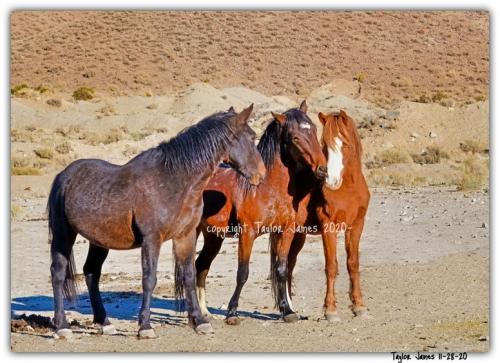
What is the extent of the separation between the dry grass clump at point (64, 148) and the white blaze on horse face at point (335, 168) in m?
21.5

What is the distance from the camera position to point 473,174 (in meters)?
23.4

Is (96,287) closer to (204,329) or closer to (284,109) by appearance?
(204,329)

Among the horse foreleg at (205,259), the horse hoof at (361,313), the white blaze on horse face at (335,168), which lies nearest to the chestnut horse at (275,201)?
the white blaze on horse face at (335,168)

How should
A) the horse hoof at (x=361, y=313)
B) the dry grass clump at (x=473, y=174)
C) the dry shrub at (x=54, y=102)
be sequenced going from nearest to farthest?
the horse hoof at (x=361, y=313) < the dry grass clump at (x=473, y=174) < the dry shrub at (x=54, y=102)

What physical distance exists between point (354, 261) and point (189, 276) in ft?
5.60

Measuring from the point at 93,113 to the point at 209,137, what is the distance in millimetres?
30262

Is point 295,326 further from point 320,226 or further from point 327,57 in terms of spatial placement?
point 327,57

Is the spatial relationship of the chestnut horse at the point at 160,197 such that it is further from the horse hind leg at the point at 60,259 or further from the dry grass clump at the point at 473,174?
the dry grass clump at the point at 473,174

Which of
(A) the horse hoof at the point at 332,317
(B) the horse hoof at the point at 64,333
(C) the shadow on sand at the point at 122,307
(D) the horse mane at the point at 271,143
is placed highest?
(D) the horse mane at the point at 271,143

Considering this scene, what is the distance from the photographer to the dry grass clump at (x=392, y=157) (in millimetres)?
29609

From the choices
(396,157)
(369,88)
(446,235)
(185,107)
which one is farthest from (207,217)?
(369,88)

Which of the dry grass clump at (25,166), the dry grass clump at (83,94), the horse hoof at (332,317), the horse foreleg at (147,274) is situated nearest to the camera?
the horse foreleg at (147,274)

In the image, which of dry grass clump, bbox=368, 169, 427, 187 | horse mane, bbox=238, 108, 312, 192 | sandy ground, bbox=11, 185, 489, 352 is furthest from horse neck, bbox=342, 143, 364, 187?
dry grass clump, bbox=368, 169, 427, 187

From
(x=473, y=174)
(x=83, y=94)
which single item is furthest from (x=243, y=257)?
(x=83, y=94)
